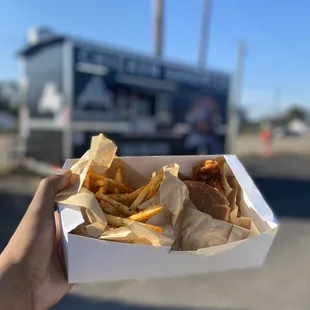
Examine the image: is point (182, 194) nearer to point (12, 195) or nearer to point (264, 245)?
point (264, 245)

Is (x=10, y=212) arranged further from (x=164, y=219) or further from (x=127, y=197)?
(x=164, y=219)

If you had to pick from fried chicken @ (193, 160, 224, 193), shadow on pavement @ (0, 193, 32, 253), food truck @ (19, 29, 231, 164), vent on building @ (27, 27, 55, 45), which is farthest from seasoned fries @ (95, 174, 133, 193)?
vent on building @ (27, 27, 55, 45)

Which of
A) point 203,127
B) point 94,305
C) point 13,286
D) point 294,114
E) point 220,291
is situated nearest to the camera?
point 13,286

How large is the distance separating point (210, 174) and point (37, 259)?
767 mm

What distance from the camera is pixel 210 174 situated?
179 centimetres

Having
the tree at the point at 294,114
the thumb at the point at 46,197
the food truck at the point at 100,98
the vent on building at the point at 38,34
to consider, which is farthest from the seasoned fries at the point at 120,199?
the tree at the point at 294,114

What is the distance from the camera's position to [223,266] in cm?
148

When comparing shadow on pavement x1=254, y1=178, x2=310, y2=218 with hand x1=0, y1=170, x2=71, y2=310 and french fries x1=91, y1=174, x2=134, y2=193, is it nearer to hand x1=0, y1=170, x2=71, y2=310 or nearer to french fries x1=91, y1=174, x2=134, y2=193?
french fries x1=91, y1=174, x2=134, y2=193

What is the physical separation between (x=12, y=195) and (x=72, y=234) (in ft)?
27.6

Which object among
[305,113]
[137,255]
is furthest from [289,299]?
[305,113]

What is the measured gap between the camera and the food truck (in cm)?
876

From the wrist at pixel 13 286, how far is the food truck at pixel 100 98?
7479 mm

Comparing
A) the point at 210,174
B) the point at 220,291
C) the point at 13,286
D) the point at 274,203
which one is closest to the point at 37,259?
the point at 13,286

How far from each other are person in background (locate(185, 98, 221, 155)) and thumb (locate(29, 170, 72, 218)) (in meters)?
9.95
